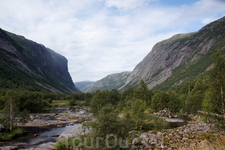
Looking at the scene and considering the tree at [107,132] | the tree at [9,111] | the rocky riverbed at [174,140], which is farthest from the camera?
the tree at [9,111]

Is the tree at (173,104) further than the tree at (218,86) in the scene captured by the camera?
Yes

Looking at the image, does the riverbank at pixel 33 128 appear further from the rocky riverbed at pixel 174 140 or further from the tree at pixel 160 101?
the tree at pixel 160 101

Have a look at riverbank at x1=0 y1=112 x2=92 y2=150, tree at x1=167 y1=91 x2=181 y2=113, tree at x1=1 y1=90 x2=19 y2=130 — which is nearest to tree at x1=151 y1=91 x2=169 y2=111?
tree at x1=167 y1=91 x2=181 y2=113

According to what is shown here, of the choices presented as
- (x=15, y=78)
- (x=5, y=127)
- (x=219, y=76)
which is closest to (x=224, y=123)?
(x=219, y=76)

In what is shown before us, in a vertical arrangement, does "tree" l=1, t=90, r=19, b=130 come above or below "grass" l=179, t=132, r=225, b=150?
above

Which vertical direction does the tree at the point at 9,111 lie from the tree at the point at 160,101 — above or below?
above

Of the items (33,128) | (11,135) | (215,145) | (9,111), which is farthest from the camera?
(33,128)

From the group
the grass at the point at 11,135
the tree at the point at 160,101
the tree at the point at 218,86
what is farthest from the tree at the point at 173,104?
the grass at the point at 11,135

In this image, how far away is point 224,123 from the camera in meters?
19.5

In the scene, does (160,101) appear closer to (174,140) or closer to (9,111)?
(174,140)

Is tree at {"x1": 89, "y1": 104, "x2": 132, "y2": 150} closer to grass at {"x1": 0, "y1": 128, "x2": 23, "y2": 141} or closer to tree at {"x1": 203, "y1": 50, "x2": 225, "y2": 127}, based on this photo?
tree at {"x1": 203, "y1": 50, "x2": 225, "y2": 127}

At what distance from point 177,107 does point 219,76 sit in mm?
53769

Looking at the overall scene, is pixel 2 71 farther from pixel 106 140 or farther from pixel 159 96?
pixel 106 140

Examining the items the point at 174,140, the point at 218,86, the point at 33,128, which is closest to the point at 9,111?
the point at 33,128
